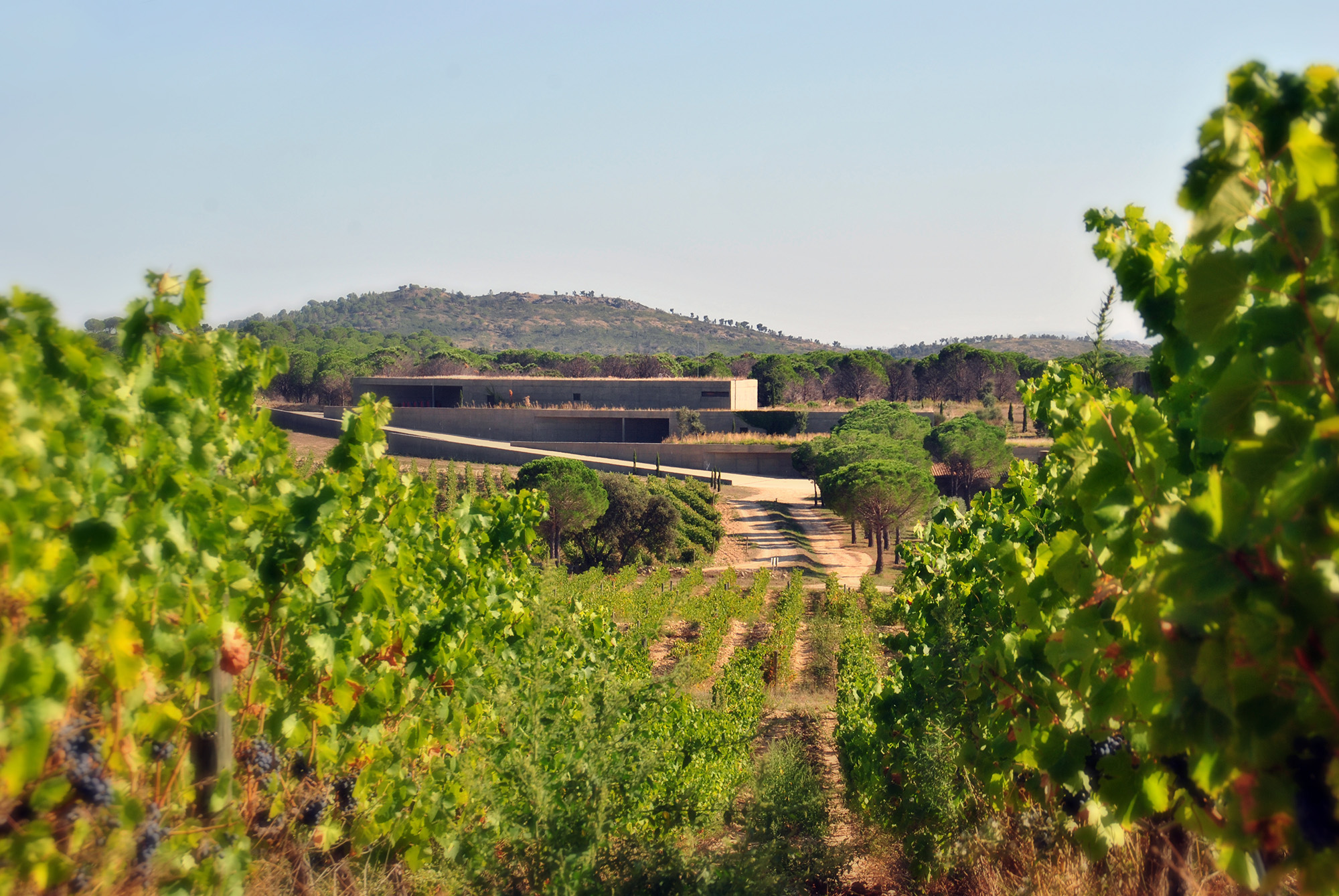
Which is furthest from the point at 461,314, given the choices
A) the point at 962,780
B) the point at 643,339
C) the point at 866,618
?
the point at 962,780

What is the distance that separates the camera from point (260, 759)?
3.05m

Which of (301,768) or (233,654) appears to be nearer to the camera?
(233,654)

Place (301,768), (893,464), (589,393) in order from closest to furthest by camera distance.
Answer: (301,768) → (893,464) → (589,393)

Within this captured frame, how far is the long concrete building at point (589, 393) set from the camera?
48.4 metres

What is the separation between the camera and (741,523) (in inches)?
1395

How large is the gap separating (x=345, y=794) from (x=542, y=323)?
162 metres

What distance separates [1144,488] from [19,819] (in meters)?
2.72

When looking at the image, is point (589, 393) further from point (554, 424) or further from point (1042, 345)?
point (1042, 345)

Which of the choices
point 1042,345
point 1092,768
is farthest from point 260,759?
point 1042,345

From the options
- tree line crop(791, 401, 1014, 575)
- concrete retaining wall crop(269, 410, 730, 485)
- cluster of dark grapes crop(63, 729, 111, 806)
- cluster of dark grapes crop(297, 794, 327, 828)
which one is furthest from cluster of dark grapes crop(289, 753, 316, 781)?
concrete retaining wall crop(269, 410, 730, 485)

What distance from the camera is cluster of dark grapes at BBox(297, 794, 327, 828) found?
10.9ft

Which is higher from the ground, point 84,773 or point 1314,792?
point 1314,792

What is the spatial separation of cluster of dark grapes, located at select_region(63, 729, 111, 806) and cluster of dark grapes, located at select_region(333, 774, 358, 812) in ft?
4.87

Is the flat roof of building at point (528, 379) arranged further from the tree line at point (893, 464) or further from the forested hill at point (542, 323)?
the forested hill at point (542, 323)
